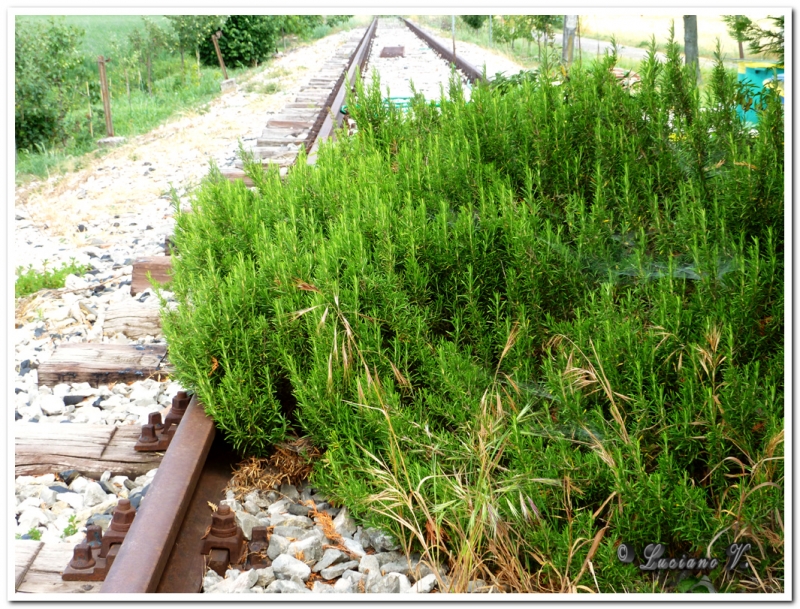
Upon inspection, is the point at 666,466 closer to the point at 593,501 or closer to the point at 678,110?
the point at 593,501

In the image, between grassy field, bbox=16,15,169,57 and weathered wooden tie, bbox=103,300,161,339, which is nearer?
grassy field, bbox=16,15,169,57

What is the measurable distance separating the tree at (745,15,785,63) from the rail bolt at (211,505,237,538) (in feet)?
7.38

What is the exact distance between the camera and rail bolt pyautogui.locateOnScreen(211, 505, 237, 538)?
2160mm

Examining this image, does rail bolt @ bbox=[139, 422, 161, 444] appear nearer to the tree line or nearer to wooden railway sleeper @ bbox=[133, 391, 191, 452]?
wooden railway sleeper @ bbox=[133, 391, 191, 452]

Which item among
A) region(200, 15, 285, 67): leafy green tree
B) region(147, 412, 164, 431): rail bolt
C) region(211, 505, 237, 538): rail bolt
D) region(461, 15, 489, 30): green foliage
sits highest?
region(200, 15, 285, 67): leafy green tree

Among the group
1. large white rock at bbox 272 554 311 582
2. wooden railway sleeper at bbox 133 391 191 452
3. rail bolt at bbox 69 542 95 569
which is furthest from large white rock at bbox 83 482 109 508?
large white rock at bbox 272 554 311 582

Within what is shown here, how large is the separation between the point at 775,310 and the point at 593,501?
33.5 inches

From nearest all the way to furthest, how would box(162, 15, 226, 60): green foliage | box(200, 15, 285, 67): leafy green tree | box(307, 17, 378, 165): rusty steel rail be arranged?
box(162, 15, 226, 60): green foliage < box(200, 15, 285, 67): leafy green tree < box(307, 17, 378, 165): rusty steel rail

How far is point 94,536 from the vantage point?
2.21 m

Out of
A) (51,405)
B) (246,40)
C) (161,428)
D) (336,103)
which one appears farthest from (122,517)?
(336,103)

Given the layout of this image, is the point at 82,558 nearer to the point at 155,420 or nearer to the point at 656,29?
the point at 155,420

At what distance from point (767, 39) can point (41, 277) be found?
3818 millimetres

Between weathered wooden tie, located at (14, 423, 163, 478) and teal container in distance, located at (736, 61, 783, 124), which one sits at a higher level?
teal container in distance, located at (736, 61, 783, 124)
